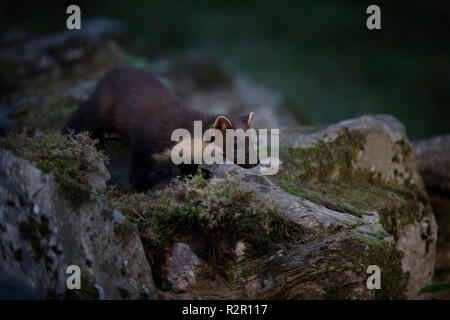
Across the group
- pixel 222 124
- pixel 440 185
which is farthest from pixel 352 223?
pixel 440 185

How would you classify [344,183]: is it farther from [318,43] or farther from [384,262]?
[318,43]

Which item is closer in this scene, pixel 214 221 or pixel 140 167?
pixel 214 221

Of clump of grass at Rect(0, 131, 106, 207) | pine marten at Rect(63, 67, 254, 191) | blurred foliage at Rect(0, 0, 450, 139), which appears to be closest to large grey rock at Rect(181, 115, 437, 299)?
pine marten at Rect(63, 67, 254, 191)

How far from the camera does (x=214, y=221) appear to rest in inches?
137

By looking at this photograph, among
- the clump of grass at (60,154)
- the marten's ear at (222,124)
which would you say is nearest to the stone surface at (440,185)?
the marten's ear at (222,124)

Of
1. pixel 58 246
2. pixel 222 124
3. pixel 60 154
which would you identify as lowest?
pixel 58 246

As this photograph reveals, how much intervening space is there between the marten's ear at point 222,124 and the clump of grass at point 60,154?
1325 millimetres

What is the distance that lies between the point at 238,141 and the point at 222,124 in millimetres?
307

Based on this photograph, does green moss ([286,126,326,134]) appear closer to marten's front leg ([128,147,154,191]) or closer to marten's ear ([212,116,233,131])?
marten's ear ([212,116,233,131])

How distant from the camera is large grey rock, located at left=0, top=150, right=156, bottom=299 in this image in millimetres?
Answer: 3109

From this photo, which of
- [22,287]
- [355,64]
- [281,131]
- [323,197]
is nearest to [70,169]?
[22,287]

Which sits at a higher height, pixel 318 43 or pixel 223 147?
pixel 318 43

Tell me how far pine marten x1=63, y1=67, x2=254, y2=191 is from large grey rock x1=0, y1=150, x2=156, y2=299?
191cm
